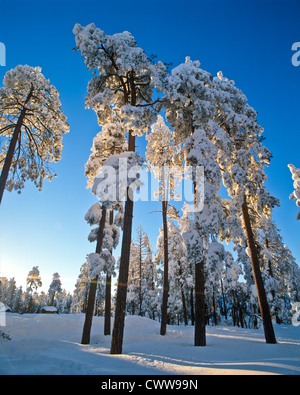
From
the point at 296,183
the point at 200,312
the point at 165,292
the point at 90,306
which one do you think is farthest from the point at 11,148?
the point at 296,183

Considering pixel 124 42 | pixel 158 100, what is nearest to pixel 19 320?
pixel 158 100

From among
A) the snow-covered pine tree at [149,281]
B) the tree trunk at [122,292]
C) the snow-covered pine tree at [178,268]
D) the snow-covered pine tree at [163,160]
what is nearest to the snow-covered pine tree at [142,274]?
the snow-covered pine tree at [149,281]

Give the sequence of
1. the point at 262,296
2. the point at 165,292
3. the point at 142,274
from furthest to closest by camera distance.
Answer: the point at 142,274
the point at 165,292
the point at 262,296

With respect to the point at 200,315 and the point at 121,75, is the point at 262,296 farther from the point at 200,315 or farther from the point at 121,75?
the point at 121,75

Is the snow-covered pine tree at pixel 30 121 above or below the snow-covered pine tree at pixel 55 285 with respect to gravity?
above

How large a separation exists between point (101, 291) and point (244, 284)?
2817cm

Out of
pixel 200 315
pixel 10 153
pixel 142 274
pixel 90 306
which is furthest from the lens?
pixel 142 274

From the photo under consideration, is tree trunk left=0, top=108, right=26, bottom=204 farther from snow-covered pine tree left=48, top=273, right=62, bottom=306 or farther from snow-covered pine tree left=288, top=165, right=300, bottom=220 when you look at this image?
snow-covered pine tree left=48, top=273, right=62, bottom=306

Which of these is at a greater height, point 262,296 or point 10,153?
point 10,153

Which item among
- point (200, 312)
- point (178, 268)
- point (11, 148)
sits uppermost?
point (11, 148)

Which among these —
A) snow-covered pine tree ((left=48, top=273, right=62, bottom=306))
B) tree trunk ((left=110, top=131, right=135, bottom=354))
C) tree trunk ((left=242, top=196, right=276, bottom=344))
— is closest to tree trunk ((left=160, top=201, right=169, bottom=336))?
tree trunk ((left=242, top=196, right=276, bottom=344))

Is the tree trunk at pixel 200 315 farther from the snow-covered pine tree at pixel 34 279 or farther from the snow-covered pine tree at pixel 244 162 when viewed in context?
the snow-covered pine tree at pixel 34 279

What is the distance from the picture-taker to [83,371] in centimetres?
432
